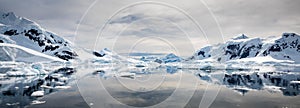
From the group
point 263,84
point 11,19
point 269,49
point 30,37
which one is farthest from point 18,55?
point 269,49

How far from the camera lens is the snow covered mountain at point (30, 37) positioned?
4754 inches

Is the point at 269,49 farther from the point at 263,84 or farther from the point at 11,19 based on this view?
the point at 11,19

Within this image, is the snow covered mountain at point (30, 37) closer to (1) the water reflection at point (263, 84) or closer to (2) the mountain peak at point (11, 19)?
(2) the mountain peak at point (11, 19)

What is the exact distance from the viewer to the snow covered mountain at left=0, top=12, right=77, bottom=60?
120756mm

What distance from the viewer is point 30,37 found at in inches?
5069

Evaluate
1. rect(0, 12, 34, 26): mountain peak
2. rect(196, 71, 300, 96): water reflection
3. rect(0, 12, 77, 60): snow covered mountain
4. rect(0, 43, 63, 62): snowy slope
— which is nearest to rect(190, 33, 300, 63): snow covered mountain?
rect(196, 71, 300, 96): water reflection

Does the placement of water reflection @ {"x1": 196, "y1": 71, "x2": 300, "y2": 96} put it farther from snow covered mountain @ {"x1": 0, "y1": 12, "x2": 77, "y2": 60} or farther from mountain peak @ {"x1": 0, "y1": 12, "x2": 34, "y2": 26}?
mountain peak @ {"x1": 0, "y1": 12, "x2": 34, "y2": 26}

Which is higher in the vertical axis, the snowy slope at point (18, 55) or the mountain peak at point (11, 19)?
the mountain peak at point (11, 19)

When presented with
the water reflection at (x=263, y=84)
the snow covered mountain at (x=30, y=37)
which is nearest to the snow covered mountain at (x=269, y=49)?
the water reflection at (x=263, y=84)

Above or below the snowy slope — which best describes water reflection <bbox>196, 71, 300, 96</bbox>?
below

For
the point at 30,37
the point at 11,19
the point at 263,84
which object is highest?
the point at 11,19

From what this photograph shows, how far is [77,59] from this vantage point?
122 m

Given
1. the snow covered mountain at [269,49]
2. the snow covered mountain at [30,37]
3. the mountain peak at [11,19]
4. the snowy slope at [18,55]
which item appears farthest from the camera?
the mountain peak at [11,19]

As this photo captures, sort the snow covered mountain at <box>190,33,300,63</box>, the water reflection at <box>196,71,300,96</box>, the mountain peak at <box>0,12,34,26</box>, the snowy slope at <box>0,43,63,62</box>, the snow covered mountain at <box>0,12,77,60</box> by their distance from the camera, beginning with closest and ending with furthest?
the water reflection at <box>196,71,300,96</box> → the snowy slope at <box>0,43,63,62</box> → the snow covered mountain at <box>0,12,77,60</box> → the snow covered mountain at <box>190,33,300,63</box> → the mountain peak at <box>0,12,34,26</box>
